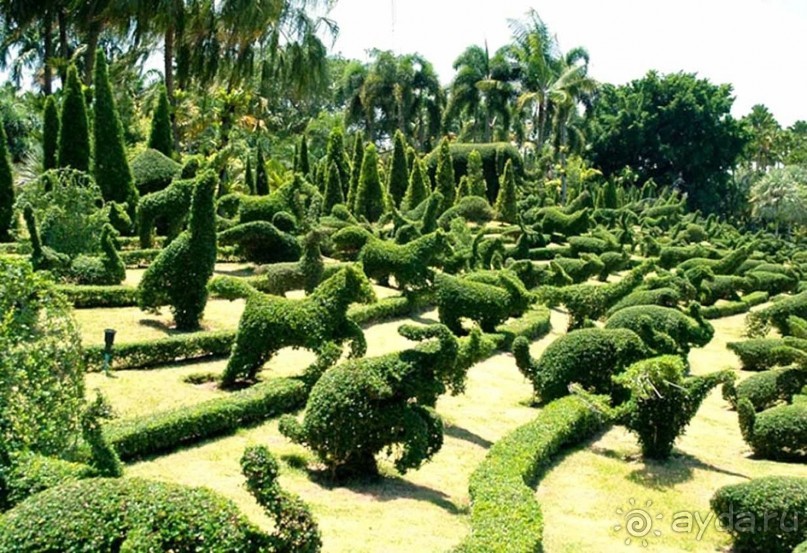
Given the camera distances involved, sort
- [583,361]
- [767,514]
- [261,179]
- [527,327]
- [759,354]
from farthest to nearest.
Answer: [261,179] → [527,327] → [759,354] → [583,361] → [767,514]

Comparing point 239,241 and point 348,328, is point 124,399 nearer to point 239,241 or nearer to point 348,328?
point 348,328

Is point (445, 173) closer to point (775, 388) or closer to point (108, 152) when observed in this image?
point (108, 152)

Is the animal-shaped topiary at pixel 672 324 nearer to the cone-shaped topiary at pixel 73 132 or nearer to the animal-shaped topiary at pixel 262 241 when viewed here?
the animal-shaped topiary at pixel 262 241

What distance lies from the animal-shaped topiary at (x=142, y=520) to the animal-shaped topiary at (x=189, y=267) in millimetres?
9006

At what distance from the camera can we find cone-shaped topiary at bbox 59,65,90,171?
24.6 m

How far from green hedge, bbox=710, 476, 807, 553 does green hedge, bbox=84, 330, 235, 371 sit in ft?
27.7

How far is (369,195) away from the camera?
30812mm

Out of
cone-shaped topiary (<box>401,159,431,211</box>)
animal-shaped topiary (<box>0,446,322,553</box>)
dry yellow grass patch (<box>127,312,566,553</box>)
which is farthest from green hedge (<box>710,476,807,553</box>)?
cone-shaped topiary (<box>401,159,431,211</box>)

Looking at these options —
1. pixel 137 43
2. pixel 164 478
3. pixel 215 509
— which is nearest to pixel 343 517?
pixel 164 478

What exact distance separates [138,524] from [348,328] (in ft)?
21.7

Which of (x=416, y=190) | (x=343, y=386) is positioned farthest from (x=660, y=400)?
(x=416, y=190)

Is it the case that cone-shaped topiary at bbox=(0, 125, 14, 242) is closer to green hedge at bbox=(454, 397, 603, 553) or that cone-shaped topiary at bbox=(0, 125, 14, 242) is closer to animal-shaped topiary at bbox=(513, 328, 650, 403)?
animal-shaped topiary at bbox=(513, 328, 650, 403)

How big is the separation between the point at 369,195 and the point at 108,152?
9.72 metres

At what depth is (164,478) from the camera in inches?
A: 352
